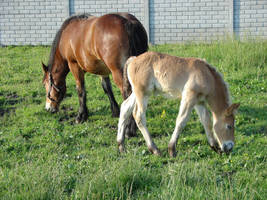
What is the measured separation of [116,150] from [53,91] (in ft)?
9.92

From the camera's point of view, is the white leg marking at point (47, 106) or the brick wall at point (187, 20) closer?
the white leg marking at point (47, 106)

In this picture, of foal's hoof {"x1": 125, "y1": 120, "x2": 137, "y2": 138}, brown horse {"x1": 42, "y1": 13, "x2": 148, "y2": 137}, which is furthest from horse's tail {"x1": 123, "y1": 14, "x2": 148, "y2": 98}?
foal's hoof {"x1": 125, "y1": 120, "x2": 137, "y2": 138}

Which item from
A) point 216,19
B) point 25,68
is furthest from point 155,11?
point 25,68

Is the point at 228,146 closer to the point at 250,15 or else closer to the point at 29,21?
the point at 250,15

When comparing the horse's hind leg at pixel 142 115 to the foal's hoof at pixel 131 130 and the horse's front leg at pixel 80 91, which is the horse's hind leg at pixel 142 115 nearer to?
the foal's hoof at pixel 131 130

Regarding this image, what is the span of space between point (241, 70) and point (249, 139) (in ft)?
14.4

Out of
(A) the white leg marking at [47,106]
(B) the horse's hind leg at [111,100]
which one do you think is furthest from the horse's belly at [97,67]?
(A) the white leg marking at [47,106]

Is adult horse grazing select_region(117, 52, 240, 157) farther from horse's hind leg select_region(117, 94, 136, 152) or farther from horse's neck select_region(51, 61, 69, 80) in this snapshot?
horse's neck select_region(51, 61, 69, 80)

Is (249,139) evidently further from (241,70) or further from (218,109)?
(241,70)

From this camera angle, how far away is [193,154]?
5574 millimetres

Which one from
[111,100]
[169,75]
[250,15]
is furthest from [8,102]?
[250,15]

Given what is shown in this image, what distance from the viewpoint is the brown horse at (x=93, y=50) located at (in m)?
6.53

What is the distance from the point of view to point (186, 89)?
209 inches

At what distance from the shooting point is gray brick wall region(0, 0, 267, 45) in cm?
1571
